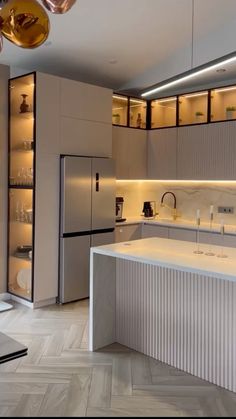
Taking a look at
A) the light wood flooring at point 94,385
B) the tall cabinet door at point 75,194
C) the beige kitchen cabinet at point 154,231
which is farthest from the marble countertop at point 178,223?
the light wood flooring at point 94,385

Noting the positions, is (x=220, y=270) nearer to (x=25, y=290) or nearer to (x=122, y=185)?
(x=25, y=290)

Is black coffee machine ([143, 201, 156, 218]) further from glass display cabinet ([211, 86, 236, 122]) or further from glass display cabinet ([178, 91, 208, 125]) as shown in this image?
glass display cabinet ([211, 86, 236, 122])

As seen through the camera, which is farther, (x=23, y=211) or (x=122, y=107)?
(x=122, y=107)

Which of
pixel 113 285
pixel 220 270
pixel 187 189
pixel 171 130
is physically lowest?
pixel 113 285

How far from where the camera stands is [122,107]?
235 inches

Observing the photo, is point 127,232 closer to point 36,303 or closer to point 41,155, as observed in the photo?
point 36,303

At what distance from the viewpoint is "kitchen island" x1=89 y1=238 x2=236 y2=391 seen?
284 cm

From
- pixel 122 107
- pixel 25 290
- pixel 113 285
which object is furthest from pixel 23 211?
pixel 122 107

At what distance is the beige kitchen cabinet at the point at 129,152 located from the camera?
576 cm

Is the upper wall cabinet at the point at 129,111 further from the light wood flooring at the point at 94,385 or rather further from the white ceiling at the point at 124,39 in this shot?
the light wood flooring at the point at 94,385

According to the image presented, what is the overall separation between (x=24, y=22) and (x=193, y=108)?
428cm

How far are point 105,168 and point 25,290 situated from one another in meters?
1.83

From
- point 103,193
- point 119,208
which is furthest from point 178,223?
point 103,193

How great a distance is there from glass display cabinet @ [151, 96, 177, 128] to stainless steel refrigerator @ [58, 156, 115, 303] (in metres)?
1.41
